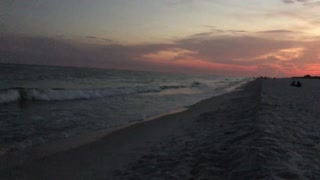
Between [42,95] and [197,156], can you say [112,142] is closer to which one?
[197,156]

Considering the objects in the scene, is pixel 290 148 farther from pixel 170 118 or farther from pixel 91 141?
pixel 170 118

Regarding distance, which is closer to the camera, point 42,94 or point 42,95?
point 42,95

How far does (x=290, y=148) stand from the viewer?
7305 millimetres

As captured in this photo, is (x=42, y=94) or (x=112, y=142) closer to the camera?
(x=112, y=142)

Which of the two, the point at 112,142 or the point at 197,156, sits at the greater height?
the point at 197,156

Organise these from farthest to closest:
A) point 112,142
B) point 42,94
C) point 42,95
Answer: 1. point 42,94
2. point 42,95
3. point 112,142

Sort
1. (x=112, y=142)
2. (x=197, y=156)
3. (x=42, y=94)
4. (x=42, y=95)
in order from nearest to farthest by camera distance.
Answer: (x=197, y=156) < (x=112, y=142) < (x=42, y=95) < (x=42, y=94)

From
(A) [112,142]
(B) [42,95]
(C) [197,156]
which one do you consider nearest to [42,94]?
(B) [42,95]

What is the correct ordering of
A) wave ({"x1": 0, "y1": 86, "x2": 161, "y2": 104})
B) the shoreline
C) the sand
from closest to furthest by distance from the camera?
the sand → the shoreline → wave ({"x1": 0, "y1": 86, "x2": 161, "y2": 104})

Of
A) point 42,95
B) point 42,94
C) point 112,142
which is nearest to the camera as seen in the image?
point 112,142

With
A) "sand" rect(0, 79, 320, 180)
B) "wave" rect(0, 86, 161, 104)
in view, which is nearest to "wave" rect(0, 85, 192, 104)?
"wave" rect(0, 86, 161, 104)

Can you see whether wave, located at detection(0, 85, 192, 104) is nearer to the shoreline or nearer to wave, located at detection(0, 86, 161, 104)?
wave, located at detection(0, 86, 161, 104)

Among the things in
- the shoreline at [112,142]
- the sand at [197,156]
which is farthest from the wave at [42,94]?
the sand at [197,156]

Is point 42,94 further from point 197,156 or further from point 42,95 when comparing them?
point 197,156
